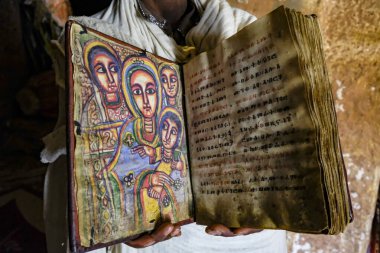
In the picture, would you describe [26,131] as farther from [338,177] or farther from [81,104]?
[338,177]

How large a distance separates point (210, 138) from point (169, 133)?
7cm

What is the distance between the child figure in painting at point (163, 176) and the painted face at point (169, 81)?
3 centimetres

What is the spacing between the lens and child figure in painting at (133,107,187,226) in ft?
1.58

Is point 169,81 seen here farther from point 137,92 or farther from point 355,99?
point 355,99

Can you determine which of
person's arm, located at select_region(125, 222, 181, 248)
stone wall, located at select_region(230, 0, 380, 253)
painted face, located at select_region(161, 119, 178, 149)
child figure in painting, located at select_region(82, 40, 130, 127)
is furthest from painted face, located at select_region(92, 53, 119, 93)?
stone wall, located at select_region(230, 0, 380, 253)

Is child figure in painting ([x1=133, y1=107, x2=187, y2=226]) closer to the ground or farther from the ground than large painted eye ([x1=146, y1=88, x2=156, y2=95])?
closer to the ground

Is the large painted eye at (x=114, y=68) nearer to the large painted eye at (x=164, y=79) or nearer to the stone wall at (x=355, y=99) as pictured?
the large painted eye at (x=164, y=79)

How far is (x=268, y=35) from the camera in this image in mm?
458

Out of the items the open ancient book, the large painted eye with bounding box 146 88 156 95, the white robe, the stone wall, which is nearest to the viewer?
the open ancient book

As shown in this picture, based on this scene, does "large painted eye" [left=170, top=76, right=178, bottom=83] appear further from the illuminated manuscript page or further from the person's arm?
the person's arm

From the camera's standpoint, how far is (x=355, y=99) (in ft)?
3.27

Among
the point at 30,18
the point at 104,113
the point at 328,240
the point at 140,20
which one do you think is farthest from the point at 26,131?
the point at 328,240

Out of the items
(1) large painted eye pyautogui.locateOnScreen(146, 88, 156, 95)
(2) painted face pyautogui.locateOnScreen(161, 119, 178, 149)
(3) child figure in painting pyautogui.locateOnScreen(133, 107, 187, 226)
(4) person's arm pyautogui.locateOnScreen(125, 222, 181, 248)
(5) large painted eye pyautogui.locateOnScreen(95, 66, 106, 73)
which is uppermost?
(5) large painted eye pyautogui.locateOnScreen(95, 66, 106, 73)

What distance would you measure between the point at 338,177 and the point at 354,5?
76cm
